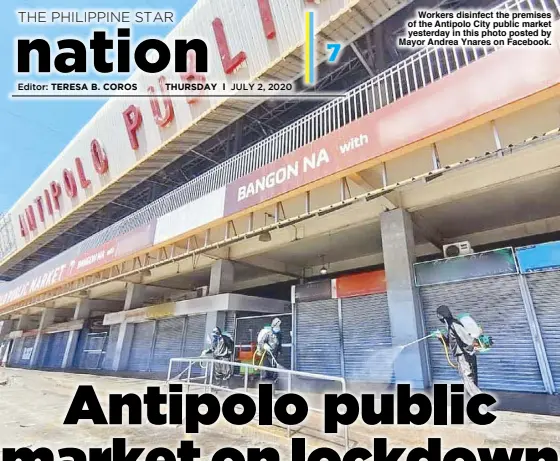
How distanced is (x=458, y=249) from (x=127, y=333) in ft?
49.5

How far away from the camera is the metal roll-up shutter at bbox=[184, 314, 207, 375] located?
40.5ft

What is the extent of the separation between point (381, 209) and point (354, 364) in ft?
13.2

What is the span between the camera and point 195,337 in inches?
504

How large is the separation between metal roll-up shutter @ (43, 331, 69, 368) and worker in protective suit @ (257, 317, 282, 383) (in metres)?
17.6

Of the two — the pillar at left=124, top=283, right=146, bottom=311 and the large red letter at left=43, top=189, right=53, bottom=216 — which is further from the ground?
the large red letter at left=43, top=189, right=53, bottom=216

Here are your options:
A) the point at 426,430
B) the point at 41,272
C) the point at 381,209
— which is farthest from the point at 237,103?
the point at 41,272

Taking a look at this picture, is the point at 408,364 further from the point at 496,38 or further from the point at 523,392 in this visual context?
the point at 496,38

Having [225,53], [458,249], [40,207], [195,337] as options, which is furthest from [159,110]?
[40,207]

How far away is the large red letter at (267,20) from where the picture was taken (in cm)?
1000

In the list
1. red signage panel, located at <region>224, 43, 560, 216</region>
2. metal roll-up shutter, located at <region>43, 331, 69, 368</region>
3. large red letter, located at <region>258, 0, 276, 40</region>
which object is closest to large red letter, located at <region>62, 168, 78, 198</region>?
metal roll-up shutter, located at <region>43, 331, 69, 368</region>

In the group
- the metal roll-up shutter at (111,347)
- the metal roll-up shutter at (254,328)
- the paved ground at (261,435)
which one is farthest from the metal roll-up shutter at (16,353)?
the paved ground at (261,435)

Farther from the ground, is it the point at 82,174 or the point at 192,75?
the point at 192,75

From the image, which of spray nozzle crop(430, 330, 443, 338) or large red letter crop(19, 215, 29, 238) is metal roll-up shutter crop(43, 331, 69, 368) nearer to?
large red letter crop(19, 215, 29, 238)

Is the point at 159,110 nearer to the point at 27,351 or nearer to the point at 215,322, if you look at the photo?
the point at 215,322
